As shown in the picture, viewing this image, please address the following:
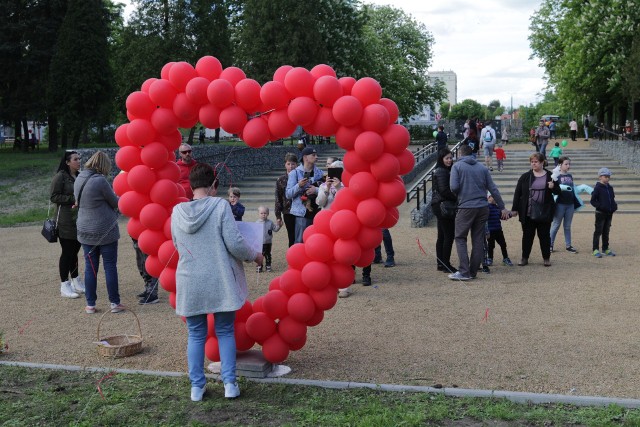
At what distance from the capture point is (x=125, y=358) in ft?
20.4

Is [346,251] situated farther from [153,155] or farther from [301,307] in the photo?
[153,155]

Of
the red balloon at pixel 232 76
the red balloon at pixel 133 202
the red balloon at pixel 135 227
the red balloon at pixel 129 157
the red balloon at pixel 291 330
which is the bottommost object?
the red balloon at pixel 291 330

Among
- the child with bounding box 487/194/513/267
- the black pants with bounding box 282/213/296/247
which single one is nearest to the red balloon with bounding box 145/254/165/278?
the black pants with bounding box 282/213/296/247

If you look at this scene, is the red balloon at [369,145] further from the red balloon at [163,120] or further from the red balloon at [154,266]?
the red balloon at [154,266]

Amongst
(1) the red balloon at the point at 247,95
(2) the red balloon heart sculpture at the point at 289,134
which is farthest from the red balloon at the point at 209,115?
(1) the red balloon at the point at 247,95

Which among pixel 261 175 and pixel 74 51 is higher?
pixel 74 51

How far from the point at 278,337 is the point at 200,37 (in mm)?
28860

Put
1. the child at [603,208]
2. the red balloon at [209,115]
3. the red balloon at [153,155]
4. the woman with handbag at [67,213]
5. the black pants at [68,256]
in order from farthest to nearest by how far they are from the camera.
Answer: the child at [603,208]
the black pants at [68,256]
the woman with handbag at [67,213]
the red balloon at [153,155]
the red balloon at [209,115]

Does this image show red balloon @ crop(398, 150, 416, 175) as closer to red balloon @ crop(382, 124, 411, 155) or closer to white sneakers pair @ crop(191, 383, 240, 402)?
red balloon @ crop(382, 124, 411, 155)

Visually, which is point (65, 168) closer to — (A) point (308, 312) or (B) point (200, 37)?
(A) point (308, 312)

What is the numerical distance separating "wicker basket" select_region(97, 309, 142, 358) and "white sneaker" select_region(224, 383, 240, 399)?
4.81ft

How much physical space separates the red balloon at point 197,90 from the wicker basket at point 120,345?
206 centimetres

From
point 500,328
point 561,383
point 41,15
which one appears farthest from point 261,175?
point 561,383

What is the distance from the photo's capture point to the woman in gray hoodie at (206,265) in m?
5.05
